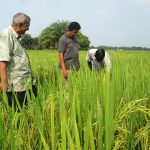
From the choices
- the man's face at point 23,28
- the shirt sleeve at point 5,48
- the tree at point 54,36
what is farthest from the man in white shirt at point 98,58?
the tree at point 54,36

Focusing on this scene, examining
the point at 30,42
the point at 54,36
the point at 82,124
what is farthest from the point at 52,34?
the point at 82,124

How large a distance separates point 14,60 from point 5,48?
0.15 meters

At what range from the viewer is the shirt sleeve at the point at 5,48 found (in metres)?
2.58

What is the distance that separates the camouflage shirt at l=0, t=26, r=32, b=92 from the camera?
2619 mm

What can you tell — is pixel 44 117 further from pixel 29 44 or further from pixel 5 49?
pixel 29 44

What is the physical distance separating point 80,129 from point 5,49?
122cm

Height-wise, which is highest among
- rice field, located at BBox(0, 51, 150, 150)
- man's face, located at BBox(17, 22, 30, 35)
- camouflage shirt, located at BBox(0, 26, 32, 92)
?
man's face, located at BBox(17, 22, 30, 35)

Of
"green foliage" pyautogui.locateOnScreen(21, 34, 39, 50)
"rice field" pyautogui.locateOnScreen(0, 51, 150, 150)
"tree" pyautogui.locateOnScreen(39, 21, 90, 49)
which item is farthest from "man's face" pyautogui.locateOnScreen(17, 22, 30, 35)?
"green foliage" pyautogui.locateOnScreen(21, 34, 39, 50)

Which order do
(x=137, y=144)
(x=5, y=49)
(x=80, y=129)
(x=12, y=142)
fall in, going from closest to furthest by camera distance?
1. (x=12, y=142)
2. (x=80, y=129)
3. (x=137, y=144)
4. (x=5, y=49)

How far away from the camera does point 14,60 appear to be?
2.72 metres

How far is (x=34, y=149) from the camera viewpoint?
63.7 inches

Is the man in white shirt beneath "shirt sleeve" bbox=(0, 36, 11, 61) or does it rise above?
beneath

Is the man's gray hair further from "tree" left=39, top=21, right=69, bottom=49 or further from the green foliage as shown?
the green foliage

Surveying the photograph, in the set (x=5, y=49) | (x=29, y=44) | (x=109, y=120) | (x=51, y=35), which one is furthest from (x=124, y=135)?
(x=29, y=44)
